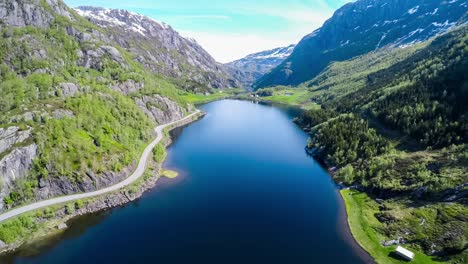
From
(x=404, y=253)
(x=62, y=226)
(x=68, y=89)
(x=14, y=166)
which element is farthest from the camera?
(x=68, y=89)

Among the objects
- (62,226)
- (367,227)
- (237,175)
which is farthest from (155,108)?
(367,227)

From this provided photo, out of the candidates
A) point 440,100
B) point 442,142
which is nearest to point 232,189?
point 442,142

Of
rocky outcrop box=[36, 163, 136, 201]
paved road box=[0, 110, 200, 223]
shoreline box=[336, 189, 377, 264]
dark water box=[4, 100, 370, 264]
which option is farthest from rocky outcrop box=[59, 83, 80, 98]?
shoreline box=[336, 189, 377, 264]

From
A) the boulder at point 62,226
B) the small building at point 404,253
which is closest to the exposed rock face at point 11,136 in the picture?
the boulder at point 62,226

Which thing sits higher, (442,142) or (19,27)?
(19,27)

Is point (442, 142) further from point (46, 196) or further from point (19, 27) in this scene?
point (19, 27)

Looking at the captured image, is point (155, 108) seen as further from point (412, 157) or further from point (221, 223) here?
point (412, 157)
